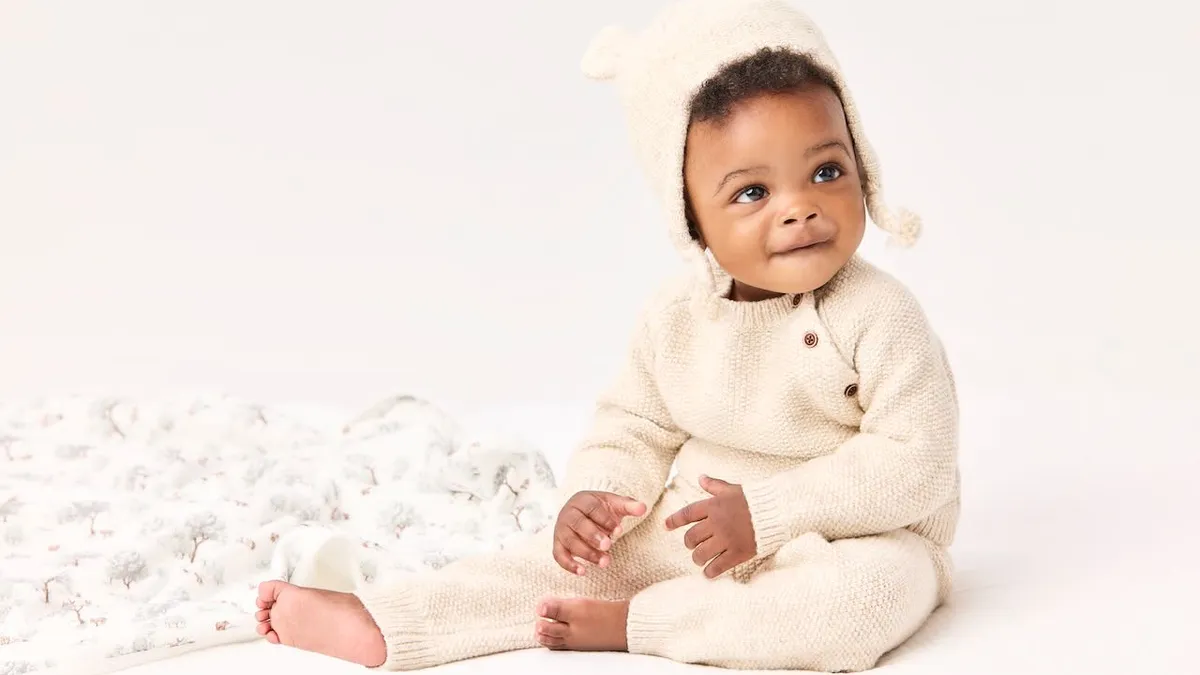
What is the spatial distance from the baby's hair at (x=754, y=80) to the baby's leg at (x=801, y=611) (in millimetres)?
543

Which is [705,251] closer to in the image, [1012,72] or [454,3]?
[1012,72]

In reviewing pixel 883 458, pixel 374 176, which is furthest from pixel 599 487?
pixel 374 176

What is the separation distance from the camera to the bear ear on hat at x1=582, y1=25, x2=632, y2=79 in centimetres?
202

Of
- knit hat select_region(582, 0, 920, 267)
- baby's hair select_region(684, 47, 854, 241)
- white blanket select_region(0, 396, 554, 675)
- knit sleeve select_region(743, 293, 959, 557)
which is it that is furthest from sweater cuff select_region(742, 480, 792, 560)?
white blanket select_region(0, 396, 554, 675)

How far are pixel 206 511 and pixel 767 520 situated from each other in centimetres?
99

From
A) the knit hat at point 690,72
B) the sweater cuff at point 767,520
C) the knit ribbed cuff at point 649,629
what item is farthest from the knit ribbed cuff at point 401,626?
the knit hat at point 690,72

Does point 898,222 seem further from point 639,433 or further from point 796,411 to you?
point 639,433

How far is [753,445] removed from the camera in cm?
194

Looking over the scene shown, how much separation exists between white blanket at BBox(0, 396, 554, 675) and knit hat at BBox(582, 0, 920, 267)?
2.39ft

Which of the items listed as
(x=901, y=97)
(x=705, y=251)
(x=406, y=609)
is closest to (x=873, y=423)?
(x=705, y=251)

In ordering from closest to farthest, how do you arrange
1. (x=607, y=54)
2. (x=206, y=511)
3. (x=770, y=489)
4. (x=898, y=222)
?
1. (x=770, y=489)
2. (x=898, y=222)
3. (x=607, y=54)
4. (x=206, y=511)

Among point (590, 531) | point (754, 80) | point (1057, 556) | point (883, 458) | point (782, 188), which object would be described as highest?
point (754, 80)

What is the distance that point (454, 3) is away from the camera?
383 centimetres

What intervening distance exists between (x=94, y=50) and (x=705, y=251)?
249 centimetres
